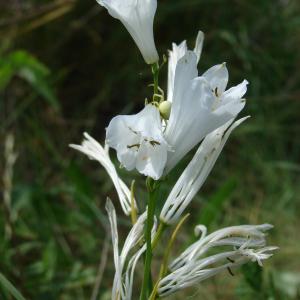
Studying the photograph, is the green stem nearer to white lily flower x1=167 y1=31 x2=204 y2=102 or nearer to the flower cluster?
the flower cluster

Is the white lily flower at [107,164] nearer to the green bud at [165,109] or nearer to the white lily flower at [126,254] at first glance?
the white lily flower at [126,254]

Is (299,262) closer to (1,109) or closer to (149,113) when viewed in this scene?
(1,109)

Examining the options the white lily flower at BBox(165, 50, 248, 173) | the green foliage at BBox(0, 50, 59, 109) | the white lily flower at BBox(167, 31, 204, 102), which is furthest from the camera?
the green foliage at BBox(0, 50, 59, 109)

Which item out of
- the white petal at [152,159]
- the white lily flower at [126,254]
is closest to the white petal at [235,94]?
the white petal at [152,159]

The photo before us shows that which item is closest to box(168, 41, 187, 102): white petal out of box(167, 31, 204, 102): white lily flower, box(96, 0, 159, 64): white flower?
box(167, 31, 204, 102): white lily flower

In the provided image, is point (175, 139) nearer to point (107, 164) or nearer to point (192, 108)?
point (192, 108)

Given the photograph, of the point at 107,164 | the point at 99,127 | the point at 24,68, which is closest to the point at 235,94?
the point at 107,164

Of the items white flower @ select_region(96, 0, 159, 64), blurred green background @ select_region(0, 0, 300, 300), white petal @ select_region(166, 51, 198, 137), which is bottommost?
blurred green background @ select_region(0, 0, 300, 300)
